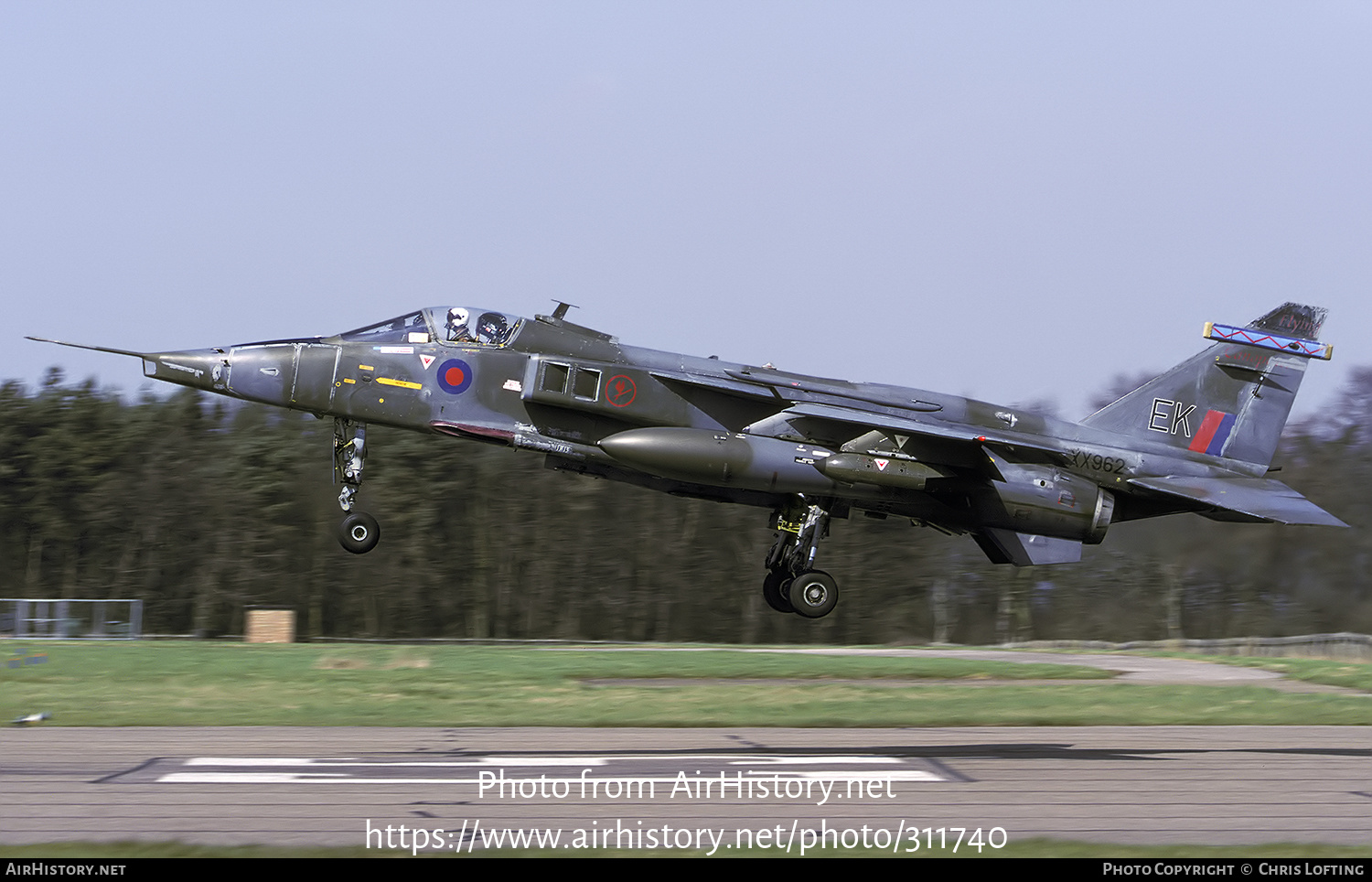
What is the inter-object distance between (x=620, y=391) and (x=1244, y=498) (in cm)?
883

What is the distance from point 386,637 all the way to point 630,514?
11265mm

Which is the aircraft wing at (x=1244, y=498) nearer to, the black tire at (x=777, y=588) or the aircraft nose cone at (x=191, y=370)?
the black tire at (x=777, y=588)

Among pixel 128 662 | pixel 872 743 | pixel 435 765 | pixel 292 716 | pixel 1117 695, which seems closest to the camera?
pixel 435 765

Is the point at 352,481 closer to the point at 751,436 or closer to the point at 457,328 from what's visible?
the point at 457,328

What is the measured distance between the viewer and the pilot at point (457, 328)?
17344 millimetres

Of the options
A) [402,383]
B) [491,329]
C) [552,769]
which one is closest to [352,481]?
[402,383]

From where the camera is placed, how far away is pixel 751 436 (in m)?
17.3

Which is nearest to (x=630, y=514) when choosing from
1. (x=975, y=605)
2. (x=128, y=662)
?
(x=975, y=605)

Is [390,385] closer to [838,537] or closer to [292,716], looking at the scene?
[292,716]

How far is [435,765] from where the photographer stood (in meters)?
15.3

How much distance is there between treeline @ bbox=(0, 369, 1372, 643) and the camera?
50844 millimetres

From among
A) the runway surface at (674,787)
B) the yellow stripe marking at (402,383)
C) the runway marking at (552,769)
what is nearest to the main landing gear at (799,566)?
the runway surface at (674,787)

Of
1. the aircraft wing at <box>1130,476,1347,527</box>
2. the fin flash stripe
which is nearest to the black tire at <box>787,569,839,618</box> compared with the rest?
the aircraft wing at <box>1130,476,1347,527</box>

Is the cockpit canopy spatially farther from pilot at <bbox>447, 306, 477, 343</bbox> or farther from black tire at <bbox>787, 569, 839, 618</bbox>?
black tire at <bbox>787, 569, 839, 618</bbox>
